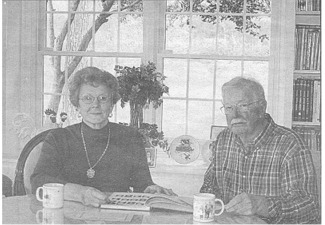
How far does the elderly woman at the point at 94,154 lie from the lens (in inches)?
81.3

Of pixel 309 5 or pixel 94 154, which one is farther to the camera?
pixel 94 154

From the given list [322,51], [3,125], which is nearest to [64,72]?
[3,125]

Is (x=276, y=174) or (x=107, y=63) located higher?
(x=107, y=63)

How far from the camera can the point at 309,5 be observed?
1973 mm

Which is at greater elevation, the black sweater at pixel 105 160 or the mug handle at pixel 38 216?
the black sweater at pixel 105 160

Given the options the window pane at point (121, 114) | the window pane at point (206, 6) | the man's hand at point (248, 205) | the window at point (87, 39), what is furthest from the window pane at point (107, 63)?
the man's hand at point (248, 205)

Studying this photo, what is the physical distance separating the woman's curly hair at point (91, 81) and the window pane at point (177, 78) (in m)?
0.19

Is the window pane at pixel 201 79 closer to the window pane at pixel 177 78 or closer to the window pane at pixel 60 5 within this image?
the window pane at pixel 177 78

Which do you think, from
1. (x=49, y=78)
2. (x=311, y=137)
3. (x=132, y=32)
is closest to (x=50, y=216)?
(x=49, y=78)

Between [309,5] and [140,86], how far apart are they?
656 millimetres

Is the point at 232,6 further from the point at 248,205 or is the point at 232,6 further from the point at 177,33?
the point at 248,205

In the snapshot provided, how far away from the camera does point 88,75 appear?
2.07 metres

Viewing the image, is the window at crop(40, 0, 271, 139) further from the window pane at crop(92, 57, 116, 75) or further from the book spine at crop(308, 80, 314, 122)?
the book spine at crop(308, 80, 314, 122)

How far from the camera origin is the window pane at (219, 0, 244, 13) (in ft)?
6.55
